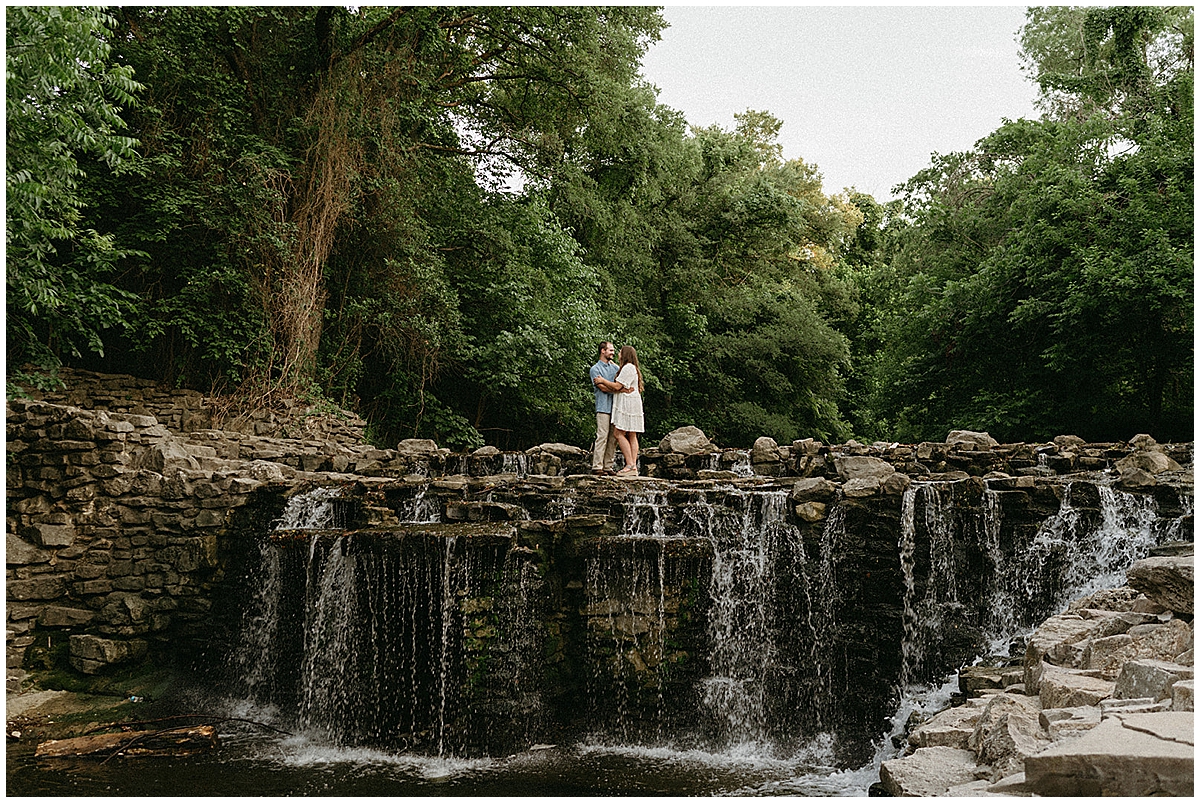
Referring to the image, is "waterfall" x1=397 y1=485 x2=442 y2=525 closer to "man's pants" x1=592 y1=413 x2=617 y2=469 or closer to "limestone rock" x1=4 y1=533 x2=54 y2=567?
"man's pants" x1=592 y1=413 x2=617 y2=469

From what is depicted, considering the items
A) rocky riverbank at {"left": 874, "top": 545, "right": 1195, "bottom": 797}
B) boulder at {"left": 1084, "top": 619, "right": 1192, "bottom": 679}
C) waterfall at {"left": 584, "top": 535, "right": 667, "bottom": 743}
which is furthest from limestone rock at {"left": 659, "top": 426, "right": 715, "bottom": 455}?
boulder at {"left": 1084, "top": 619, "right": 1192, "bottom": 679}

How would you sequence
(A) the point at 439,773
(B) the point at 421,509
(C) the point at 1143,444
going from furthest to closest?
(C) the point at 1143,444
(B) the point at 421,509
(A) the point at 439,773

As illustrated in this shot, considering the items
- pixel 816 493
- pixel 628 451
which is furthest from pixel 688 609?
pixel 628 451

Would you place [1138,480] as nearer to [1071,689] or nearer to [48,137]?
[1071,689]

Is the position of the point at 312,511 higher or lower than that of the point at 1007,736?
higher

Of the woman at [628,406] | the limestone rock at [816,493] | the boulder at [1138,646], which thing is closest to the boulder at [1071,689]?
the boulder at [1138,646]

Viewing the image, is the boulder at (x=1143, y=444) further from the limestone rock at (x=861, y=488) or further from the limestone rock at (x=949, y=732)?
the limestone rock at (x=949, y=732)

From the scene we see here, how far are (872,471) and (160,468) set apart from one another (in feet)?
24.3

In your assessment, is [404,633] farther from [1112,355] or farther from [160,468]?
[1112,355]

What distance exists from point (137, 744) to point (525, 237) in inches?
413

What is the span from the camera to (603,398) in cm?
948

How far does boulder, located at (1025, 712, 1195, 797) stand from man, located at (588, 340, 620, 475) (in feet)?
22.6

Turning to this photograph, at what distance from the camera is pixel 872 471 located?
8984 millimetres

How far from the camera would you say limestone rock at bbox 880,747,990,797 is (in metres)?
3.18
